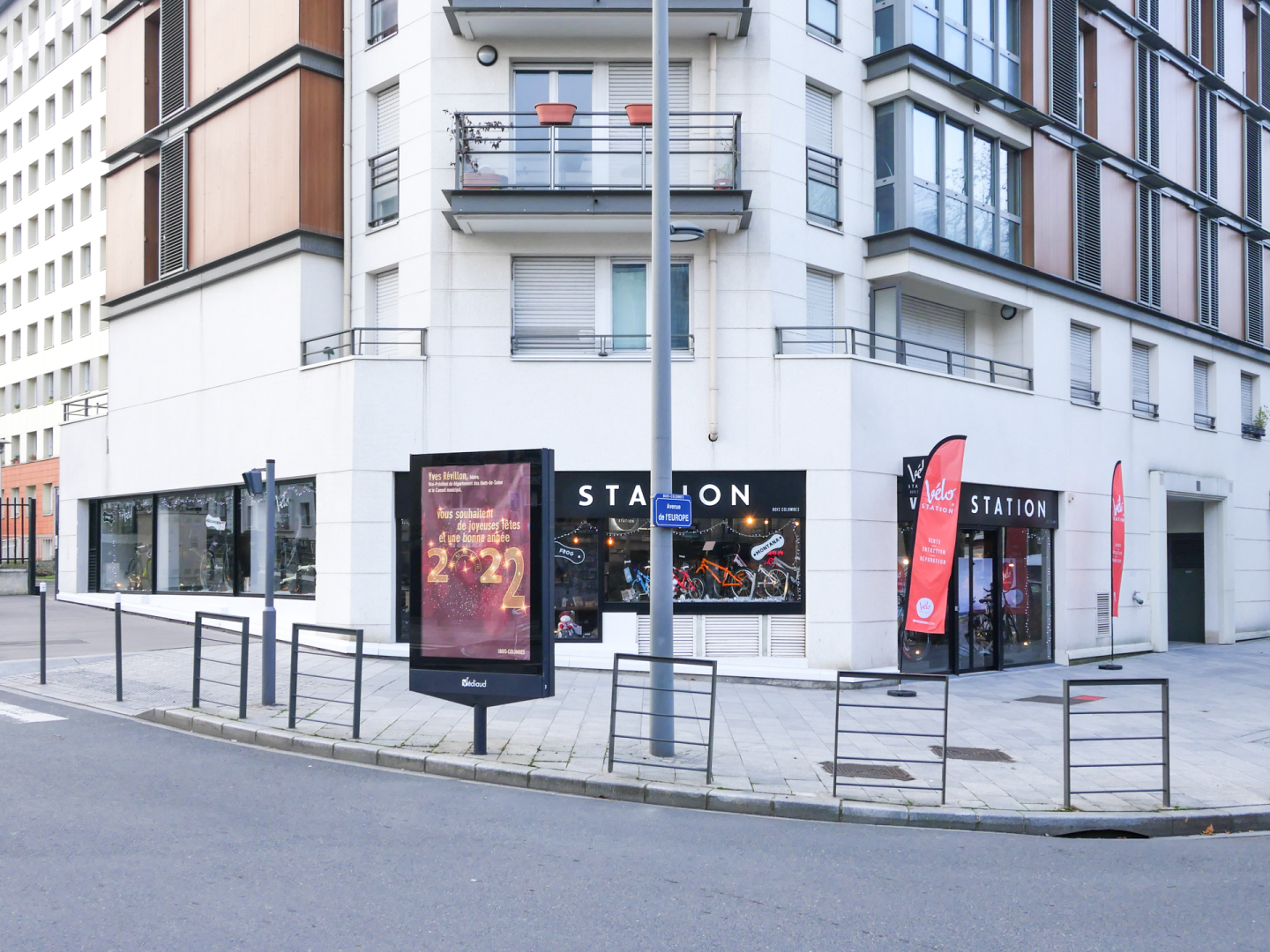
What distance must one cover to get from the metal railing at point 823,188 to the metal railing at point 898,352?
1775mm

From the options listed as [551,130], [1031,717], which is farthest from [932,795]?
[551,130]

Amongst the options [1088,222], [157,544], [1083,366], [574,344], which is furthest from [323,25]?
[1083,366]

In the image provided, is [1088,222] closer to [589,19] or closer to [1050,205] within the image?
[1050,205]

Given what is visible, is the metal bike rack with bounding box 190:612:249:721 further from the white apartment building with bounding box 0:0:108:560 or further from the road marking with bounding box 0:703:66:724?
the white apartment building with bounding box 0:0:108:560

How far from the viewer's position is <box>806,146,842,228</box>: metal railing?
17047 mm

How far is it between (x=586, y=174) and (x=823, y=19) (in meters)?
4.74

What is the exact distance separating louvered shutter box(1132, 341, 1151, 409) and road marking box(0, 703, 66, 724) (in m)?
20.0

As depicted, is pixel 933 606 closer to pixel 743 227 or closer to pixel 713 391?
pixel 713 391

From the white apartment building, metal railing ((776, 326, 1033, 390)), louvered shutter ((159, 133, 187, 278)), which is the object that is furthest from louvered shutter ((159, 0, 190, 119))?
the white apartment building

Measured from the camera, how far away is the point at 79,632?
1844 cm

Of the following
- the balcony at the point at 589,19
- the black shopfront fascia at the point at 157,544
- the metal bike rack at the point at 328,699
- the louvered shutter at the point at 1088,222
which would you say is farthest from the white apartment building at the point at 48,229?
the metal bike rack at the point at 328,699

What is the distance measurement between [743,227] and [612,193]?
78.7 inches

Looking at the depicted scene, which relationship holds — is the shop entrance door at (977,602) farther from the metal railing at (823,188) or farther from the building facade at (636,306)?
the metal railing at (823,188)

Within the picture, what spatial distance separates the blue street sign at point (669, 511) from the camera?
10.0 meters
